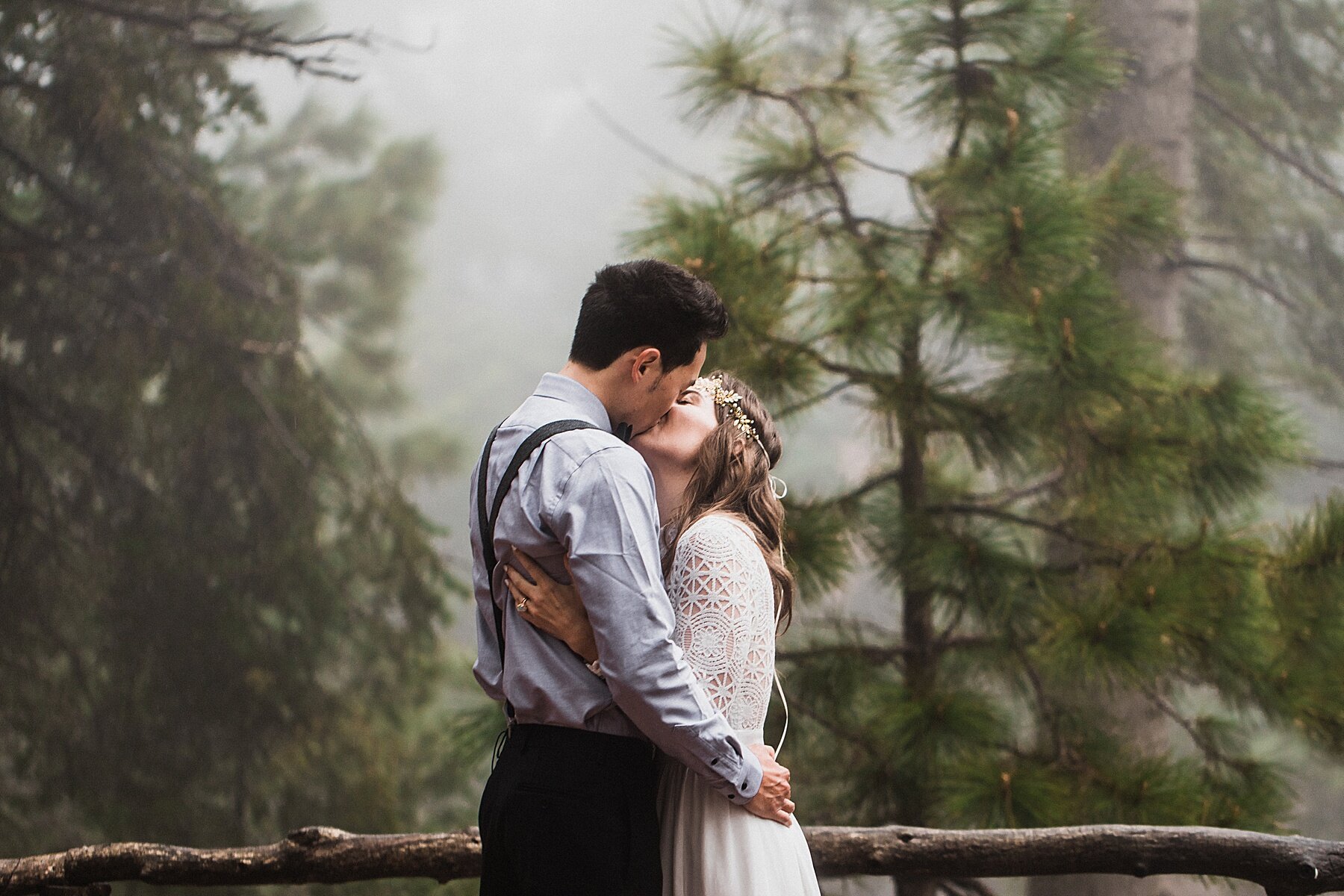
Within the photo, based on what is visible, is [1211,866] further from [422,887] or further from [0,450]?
[0,450]

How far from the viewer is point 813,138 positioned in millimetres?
Result: 2814

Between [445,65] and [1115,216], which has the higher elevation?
[445,65]

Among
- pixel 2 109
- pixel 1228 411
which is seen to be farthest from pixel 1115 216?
pixel 2 109

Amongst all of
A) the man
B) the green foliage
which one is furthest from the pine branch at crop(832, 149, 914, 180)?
the green foliage

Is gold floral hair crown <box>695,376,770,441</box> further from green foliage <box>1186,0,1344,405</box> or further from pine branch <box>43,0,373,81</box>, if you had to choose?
green foliage <box>1186,0,1344,405</box>

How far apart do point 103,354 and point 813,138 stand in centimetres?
283

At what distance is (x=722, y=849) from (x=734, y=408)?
0.63 metres

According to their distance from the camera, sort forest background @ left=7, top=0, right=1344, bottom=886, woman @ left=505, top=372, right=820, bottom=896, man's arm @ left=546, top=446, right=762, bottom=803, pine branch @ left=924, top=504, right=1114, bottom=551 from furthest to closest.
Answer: forest background @ left=7, top=0, right=1344, bottom=886, pine branch @ left=924, top=504, right=1114, bottom=551, woman @ left=505, top=372, right=820, bottom=896, man's arm @ left=546, top=446, right=762, bottom=803

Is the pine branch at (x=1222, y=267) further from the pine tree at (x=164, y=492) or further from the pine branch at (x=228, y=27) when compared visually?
the pine tree at (x=164, y=492)

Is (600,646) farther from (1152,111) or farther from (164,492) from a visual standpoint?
(1152,111)

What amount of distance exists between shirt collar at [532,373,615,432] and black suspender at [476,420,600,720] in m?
0.05

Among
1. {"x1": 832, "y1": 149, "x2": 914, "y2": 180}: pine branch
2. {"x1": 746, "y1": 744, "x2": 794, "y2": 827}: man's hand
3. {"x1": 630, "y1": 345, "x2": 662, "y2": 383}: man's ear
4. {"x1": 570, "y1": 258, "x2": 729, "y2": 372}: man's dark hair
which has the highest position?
{"x1": 832, "y1": 149, "x2": 914, "y2": 180}: pine branch

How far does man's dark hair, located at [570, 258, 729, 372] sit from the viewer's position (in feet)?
4.50

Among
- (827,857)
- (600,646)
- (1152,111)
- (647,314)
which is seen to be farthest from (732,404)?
(1152,111)
